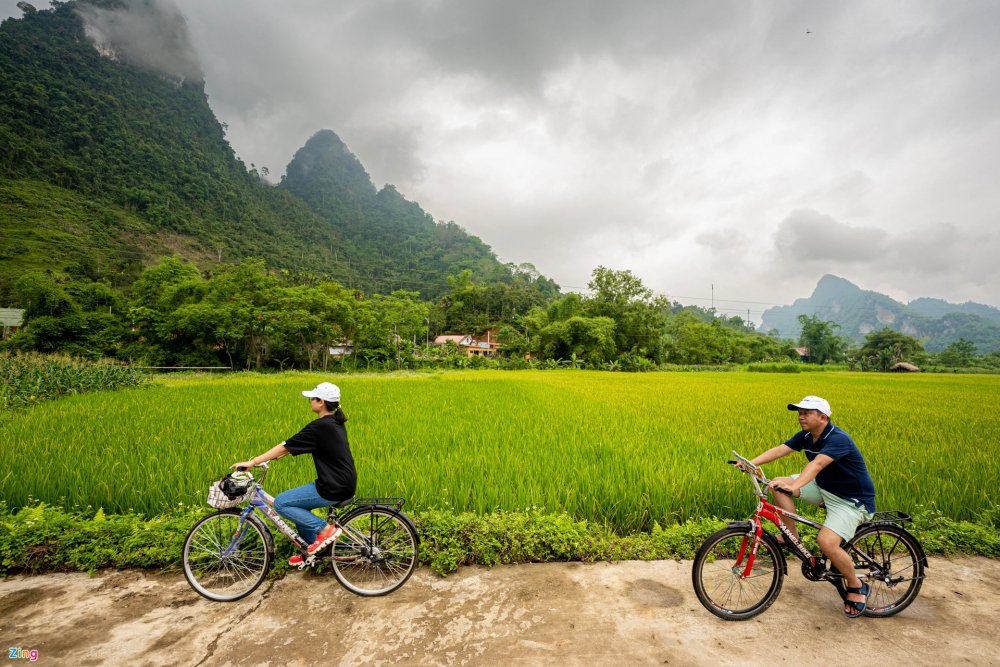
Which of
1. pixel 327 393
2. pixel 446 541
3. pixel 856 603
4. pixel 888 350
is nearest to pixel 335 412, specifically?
pixel 327 393

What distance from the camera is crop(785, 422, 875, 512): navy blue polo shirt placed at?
2.49m

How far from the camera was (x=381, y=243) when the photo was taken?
91938 millimetres

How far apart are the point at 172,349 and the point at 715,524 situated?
29.8 meters

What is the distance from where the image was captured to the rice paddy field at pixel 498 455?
3.97m

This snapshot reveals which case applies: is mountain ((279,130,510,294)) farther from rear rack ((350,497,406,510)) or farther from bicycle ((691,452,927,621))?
bicycle ((691,452,927,621))

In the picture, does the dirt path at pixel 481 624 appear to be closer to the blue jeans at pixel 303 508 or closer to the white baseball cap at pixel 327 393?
the blue jeans at pixel 303 508

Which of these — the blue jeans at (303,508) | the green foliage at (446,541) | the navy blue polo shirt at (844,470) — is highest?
the navy blue polo shirt at (844,470)

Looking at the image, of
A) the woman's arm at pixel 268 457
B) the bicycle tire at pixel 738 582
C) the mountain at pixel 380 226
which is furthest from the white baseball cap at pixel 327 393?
the mountain at pixel 380 226

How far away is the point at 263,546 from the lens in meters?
2.91

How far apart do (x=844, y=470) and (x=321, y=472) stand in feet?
11.5

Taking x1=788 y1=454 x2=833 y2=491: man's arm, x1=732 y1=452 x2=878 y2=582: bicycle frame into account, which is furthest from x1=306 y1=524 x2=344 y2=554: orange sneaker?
x1=788 y1=454 x2=833 y2=491: man's arm

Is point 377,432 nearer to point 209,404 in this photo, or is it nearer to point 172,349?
point 209,404

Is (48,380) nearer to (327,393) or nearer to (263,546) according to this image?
(263,546)

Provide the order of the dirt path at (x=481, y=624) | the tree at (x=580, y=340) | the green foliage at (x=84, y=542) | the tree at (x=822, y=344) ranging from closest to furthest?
the dirt path at (x=481, y=624)
the green foliage at (x=84, y=542)
the tree at (x=580, y=340)
the tree at (x=822, y=344)
